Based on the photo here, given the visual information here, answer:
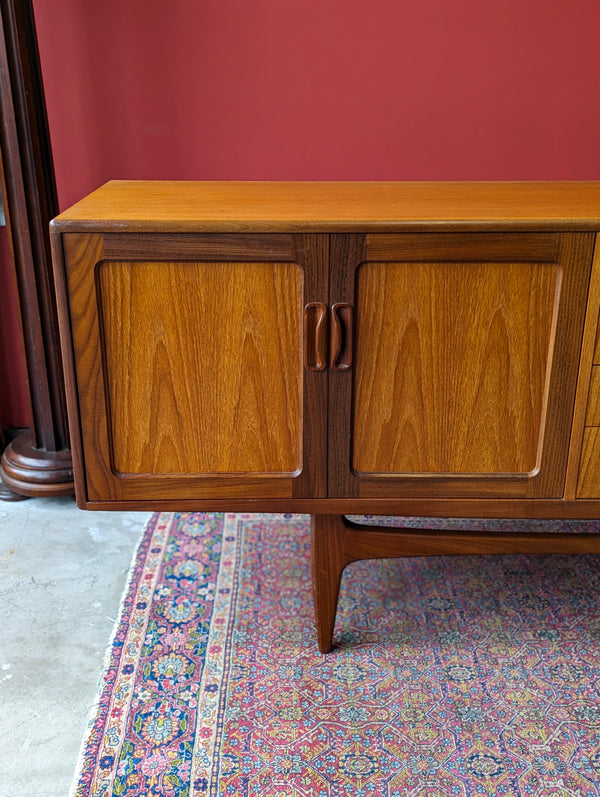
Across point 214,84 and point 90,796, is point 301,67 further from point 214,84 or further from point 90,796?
point 90,796

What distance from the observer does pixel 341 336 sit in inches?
47.9

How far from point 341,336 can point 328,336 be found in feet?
0.07

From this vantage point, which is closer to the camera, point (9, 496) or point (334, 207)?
point (334, 207)

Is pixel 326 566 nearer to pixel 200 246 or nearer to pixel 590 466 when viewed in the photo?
pixel 590 466

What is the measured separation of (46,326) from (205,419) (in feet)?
2.38

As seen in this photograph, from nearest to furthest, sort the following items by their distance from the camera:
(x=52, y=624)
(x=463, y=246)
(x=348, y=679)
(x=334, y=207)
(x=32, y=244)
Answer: (x=463, y=246) < (x=334, y=207) < (x=348, y=679) < (x=52, y=624) < (x=32, y=244)

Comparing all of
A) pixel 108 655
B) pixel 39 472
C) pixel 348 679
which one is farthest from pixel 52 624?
pixel 348 679

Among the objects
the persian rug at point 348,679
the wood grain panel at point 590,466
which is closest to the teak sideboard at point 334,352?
the wood grain panel at point 590,466

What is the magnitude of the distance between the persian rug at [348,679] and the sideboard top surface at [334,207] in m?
0.77

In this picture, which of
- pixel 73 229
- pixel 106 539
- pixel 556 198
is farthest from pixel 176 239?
pixel 106 539

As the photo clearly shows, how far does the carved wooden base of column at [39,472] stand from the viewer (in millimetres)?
1901

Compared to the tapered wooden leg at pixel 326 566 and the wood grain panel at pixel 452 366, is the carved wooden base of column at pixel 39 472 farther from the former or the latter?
the wood grain panel at pixel 452 366

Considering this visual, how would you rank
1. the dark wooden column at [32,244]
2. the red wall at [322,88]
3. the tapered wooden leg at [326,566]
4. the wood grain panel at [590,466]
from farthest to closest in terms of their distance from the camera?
the red wall at [322,88] → the dark wooden column at [32,244] → the tapered wooden leg at [326,566] → the wood grain panel at [590,466]

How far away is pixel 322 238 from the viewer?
3.82ft
